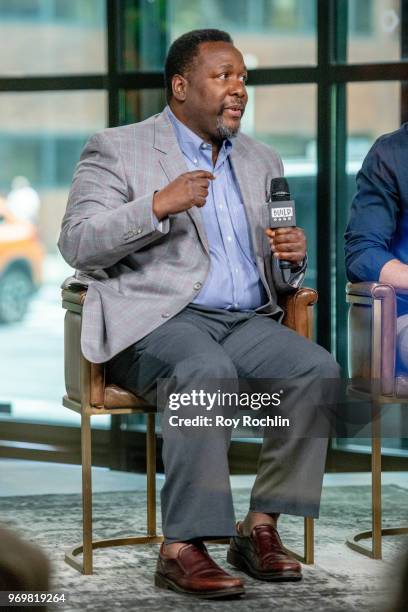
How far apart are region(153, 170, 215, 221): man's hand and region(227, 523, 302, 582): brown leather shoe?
79 cm

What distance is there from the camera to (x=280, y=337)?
2.60 metres

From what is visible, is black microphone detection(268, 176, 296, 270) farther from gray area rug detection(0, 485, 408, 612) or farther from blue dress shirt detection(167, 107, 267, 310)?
gray area rug detection(0, 485, 408, 612)

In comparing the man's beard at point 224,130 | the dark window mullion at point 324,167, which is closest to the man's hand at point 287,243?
the man's beard at point 224,130

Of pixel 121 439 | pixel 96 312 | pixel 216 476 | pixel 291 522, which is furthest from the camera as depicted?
pixel 121 439

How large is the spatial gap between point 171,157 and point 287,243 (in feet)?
1.38

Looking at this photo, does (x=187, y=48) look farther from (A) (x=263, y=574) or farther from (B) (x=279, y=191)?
(A) (x=263, y=574)

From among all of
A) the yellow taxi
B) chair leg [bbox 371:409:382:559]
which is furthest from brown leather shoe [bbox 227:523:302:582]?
the yellow taxi

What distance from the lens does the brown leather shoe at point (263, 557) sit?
243 centimetres

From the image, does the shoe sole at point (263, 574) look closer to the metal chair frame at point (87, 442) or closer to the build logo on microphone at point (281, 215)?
the metal chair frame at point (87, 442)

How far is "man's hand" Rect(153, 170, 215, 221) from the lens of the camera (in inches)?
95.4

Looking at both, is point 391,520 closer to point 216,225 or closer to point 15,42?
point 216,225

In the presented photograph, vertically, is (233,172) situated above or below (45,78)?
below

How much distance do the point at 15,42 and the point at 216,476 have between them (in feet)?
8.09

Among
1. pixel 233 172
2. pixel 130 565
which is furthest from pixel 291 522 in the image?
pixel 233 172
